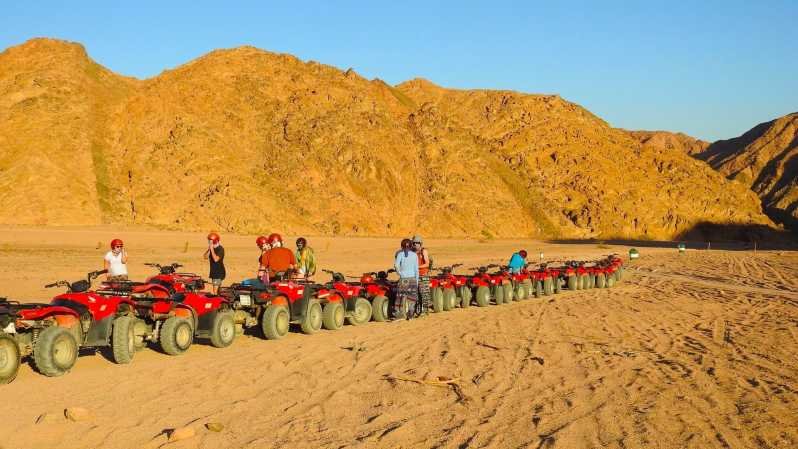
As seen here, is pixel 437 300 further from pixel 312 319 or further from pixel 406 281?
pixel 312 319

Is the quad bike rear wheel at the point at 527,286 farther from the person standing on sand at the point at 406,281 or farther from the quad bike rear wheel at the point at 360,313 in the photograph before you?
the quad bike rear wheel at the point at 360,313

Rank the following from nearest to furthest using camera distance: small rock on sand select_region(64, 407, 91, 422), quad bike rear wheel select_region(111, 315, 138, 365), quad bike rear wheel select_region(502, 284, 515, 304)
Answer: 1. small rock on sand select_region(64, 407, 91, 422)
2. quad bike rear wheel select_region(111, 315, 138, 365)
3. quad bike rear wheel select_region(502, 284, 515, 304)

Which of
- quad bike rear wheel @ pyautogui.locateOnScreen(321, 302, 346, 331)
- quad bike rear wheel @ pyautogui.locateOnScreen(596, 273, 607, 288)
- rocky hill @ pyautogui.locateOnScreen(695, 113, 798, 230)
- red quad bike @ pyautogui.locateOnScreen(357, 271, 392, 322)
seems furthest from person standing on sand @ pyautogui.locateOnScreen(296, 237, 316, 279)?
rocky hill @ pyautogui.locateOnScreen(695, 113, 798, 230)

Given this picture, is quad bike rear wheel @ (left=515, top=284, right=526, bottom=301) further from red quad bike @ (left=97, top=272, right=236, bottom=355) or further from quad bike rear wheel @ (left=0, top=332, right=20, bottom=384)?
quad bike rear wheel @ (left=0, top=332, right=20, bottom=384)

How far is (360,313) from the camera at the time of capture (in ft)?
45.1

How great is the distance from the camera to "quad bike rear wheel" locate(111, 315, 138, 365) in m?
9.40

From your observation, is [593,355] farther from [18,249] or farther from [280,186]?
[280,186]

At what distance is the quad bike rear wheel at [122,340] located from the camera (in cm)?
940

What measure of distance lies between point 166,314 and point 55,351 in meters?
1.80

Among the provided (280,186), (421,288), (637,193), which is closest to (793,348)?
(421,288)

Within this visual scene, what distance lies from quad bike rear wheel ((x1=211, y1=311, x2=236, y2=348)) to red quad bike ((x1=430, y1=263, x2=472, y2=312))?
559cm

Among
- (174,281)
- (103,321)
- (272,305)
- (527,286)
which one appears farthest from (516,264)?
(103,321)

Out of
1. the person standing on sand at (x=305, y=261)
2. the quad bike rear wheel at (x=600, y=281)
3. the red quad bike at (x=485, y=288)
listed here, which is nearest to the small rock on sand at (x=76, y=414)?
the person standing on sand at (x=305, y=261)

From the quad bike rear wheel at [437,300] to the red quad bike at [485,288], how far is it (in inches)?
69.3
